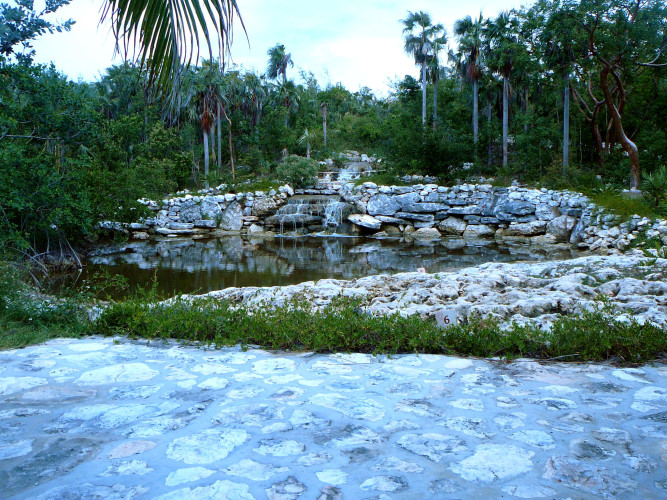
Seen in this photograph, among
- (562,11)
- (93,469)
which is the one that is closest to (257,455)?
(93,469)

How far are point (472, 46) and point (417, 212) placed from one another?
8.88m

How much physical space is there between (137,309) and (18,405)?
1806 millimetres

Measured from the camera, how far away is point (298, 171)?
933 inches

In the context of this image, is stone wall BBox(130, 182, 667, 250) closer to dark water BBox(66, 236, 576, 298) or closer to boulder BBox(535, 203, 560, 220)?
boulder BBox(535, 203, 560, 220)

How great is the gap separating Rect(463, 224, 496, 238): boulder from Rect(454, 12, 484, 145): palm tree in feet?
19.3

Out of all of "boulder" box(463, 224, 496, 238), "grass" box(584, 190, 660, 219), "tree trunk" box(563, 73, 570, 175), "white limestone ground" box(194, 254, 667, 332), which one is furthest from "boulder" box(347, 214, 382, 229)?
"white limestone ground" box(194, 254, 667, 332)

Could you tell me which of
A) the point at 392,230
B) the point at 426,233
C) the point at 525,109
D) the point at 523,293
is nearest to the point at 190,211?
the point at 392,230

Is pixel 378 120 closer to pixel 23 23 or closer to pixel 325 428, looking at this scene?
pixel 23 23

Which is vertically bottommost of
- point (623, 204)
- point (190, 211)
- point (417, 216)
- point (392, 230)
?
point (392, 230)

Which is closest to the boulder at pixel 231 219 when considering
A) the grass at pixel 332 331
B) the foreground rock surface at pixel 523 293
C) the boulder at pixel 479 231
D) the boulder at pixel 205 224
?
the boulder at pixel 205 224

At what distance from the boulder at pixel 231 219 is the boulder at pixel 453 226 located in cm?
Answer: 837

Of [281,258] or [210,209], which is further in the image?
[210,209]

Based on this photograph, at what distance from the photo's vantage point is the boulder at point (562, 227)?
17062 mm

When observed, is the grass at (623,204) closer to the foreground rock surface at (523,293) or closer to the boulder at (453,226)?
the boulder at (453,226)
